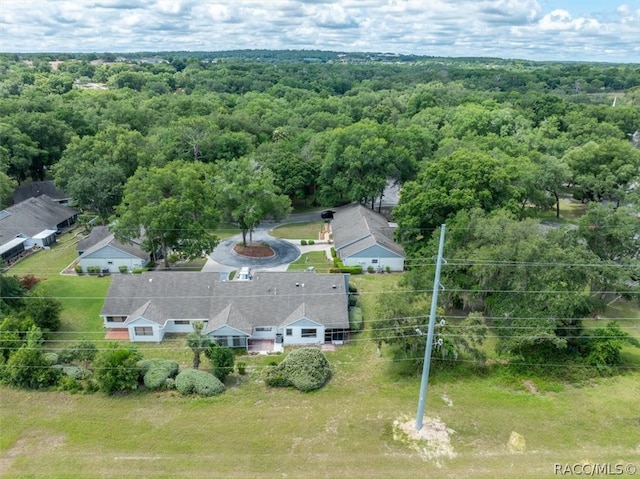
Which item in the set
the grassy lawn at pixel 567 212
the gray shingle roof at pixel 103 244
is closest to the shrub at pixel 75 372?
the gray shingle roof at pixel 103 244

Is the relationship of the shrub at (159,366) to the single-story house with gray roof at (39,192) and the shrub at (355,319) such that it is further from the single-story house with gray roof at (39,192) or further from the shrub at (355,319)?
the single-story house with gray roof at (39,192)

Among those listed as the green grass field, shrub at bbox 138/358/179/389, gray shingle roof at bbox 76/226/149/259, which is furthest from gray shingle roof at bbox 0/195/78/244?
shrub at bbox 138/358/179/389

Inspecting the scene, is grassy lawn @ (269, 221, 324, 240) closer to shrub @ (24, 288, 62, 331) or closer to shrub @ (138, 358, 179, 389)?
shrub @ (24, 288, 62, 331)

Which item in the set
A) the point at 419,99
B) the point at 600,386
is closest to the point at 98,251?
the point at 600,386

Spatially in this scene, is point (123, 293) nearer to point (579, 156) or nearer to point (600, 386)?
point (600, 386)

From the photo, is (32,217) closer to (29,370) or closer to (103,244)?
(103,244)

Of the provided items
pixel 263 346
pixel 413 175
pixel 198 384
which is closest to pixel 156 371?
pixel 198 384
